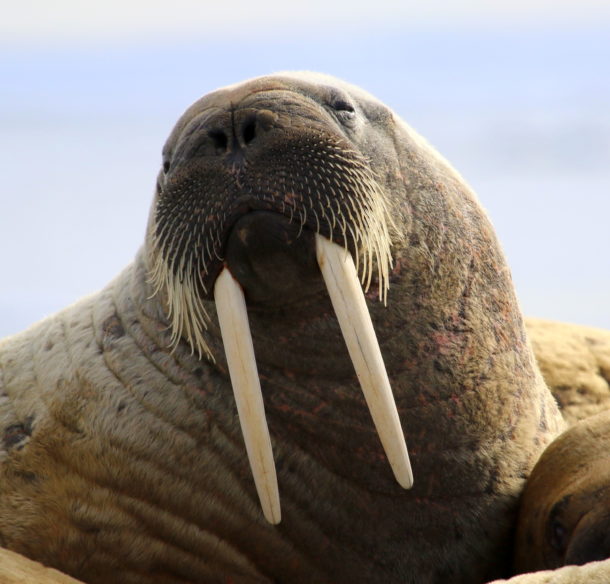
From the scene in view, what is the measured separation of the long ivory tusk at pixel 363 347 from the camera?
4.84 metres

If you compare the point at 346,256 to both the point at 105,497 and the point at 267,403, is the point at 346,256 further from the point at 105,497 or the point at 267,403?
the point at 105,497

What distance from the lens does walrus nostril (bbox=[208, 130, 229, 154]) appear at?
5.13 metres

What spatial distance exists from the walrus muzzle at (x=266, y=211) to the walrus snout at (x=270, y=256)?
31mm

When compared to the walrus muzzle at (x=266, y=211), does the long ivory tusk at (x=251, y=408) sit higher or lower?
lower

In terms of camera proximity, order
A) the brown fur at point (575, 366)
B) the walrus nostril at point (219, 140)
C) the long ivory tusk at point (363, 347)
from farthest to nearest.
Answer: the brown fur at point (575, 366)
the walrus nostril at point (219, 140)
the long ivory tusk at point (363, 347)

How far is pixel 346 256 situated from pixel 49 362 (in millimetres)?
2019

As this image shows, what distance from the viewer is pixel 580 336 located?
8.43 m

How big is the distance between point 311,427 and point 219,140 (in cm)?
149

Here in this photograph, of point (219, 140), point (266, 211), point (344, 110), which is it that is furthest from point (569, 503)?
point (219, 140)

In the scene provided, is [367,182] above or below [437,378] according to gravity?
above

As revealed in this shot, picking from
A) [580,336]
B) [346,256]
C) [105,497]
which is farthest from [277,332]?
[580,336]

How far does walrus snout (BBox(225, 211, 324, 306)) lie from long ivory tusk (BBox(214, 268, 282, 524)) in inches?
8.7

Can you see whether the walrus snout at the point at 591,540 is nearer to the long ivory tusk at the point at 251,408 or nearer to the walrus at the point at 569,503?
the walrus at the point at 569,503

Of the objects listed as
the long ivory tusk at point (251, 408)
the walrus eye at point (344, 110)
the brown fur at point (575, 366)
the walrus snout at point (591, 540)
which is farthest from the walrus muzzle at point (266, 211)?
the brown fur at point (575, 366)
